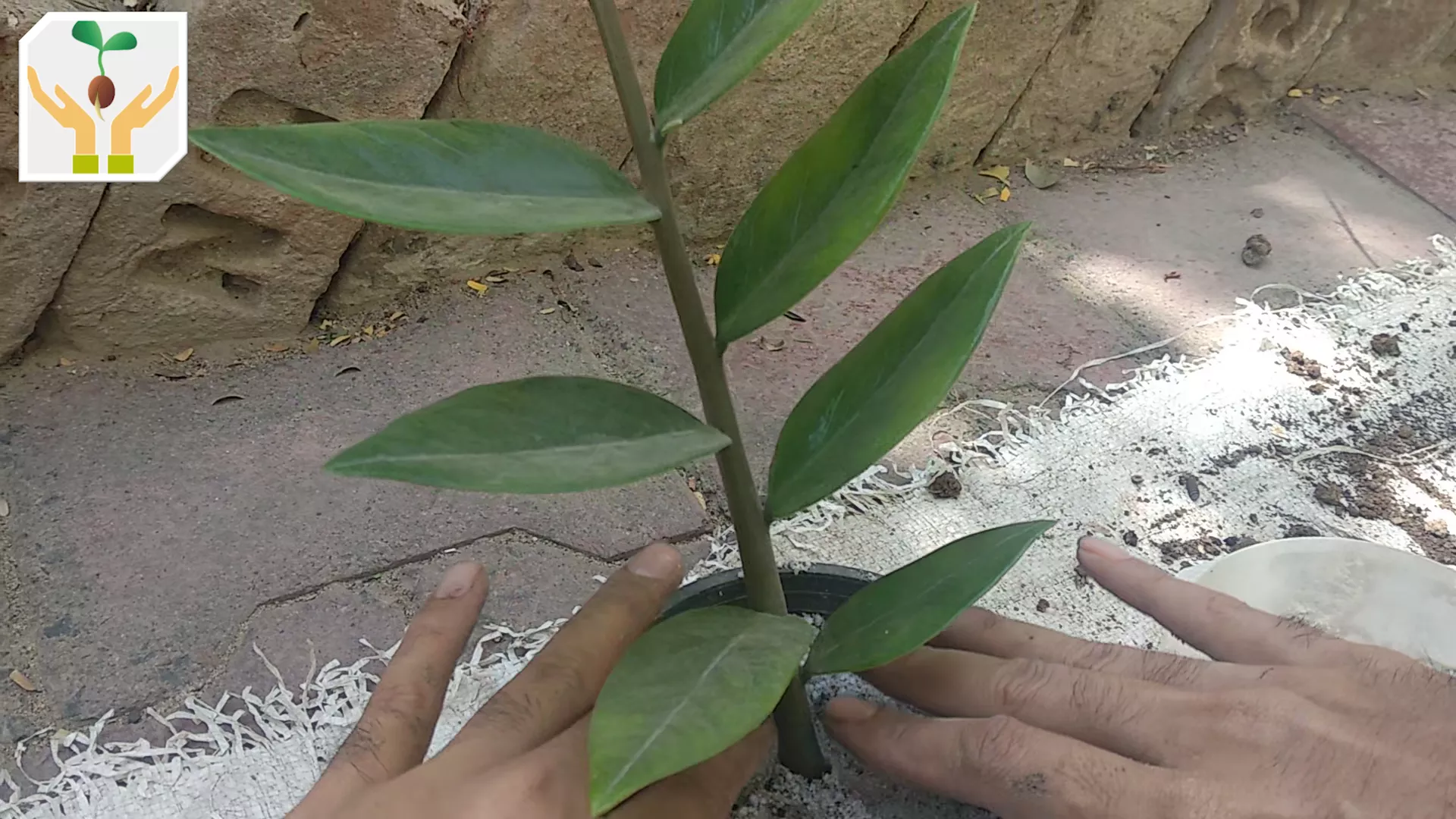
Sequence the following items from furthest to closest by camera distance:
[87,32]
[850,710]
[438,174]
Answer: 1. [87,32]
2. [850,710]
3. [438,174]

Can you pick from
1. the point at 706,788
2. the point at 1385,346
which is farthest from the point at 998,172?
the point at 706,788

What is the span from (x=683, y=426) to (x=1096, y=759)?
25cm

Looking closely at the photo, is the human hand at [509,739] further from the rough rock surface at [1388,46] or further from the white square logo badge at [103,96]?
the rough rock surface at [1388,46]

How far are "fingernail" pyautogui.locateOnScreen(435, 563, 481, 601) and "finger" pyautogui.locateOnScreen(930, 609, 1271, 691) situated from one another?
268mm

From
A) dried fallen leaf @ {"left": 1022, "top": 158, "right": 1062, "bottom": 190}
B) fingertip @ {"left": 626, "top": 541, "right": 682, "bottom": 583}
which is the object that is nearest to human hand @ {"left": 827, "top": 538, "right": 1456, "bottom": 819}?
fingertip @ {"left": 626, "top": 541, "right": 682, "bottom": 583}

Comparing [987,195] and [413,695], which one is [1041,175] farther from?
[413,695]

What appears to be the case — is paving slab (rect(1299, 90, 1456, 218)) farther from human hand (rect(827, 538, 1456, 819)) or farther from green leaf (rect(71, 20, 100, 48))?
green leaf (rect(71, 20, 100, 48))

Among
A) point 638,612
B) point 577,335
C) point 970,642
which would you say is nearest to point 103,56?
point 577,335

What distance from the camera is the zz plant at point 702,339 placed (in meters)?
0.37

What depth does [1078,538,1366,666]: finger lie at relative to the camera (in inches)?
24.0

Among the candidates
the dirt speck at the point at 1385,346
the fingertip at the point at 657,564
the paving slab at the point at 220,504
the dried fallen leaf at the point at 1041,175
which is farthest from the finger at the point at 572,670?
the dried fallen leaf at the point at 1041,175

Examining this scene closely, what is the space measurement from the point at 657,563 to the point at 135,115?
0.71 metres

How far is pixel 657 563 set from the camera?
25.1 inches

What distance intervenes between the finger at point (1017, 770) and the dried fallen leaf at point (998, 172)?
40.0 inches
